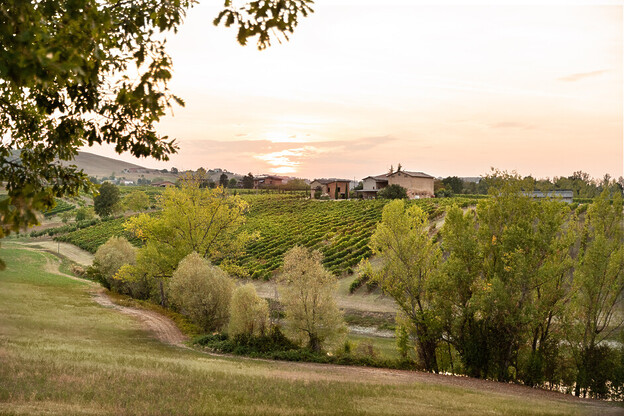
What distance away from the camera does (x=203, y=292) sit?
28.6 meters

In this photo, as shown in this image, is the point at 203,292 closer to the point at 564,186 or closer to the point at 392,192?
the point at 392,192

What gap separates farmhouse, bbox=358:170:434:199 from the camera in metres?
98.8

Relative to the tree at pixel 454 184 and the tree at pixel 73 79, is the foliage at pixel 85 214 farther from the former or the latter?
the tree at pixel 73 79

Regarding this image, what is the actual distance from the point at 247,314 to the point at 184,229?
46.1ft

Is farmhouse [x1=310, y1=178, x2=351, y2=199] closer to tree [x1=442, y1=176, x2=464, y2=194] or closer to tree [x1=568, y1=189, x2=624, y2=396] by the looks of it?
tree [x1=442, y1=176, x2=464, y2=194]

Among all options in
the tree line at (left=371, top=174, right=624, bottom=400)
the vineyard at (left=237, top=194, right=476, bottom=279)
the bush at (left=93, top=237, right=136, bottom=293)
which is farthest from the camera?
the vineyard at (left=237, top=194, right=476, bottom=279)

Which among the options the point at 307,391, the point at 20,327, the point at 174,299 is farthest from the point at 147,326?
the point at 307,391

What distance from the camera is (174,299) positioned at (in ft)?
98.4

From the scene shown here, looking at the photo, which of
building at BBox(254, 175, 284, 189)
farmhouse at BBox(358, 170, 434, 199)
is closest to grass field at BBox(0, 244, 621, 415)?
farmhouse at BBox(358, 170, 434, 199)

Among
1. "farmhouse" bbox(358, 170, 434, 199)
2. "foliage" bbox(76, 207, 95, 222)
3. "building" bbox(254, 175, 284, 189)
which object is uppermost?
"building" bbox(254, 175, 284, 189)

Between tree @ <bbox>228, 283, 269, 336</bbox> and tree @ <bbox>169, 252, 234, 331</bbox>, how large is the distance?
380cm

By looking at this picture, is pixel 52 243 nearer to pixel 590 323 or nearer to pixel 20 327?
pixel 20 327

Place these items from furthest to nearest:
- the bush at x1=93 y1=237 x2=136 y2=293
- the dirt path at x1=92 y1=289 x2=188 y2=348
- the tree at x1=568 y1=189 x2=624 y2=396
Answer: the bush at x1=93 y1=237 x2=136 y2=293 → the dirt path at x1=92 y1=289 x2=188 y2=348 → the tree at x1=568 y1=189 x2=624 y2=396

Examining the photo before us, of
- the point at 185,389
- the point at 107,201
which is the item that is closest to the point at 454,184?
the point at 107,201
